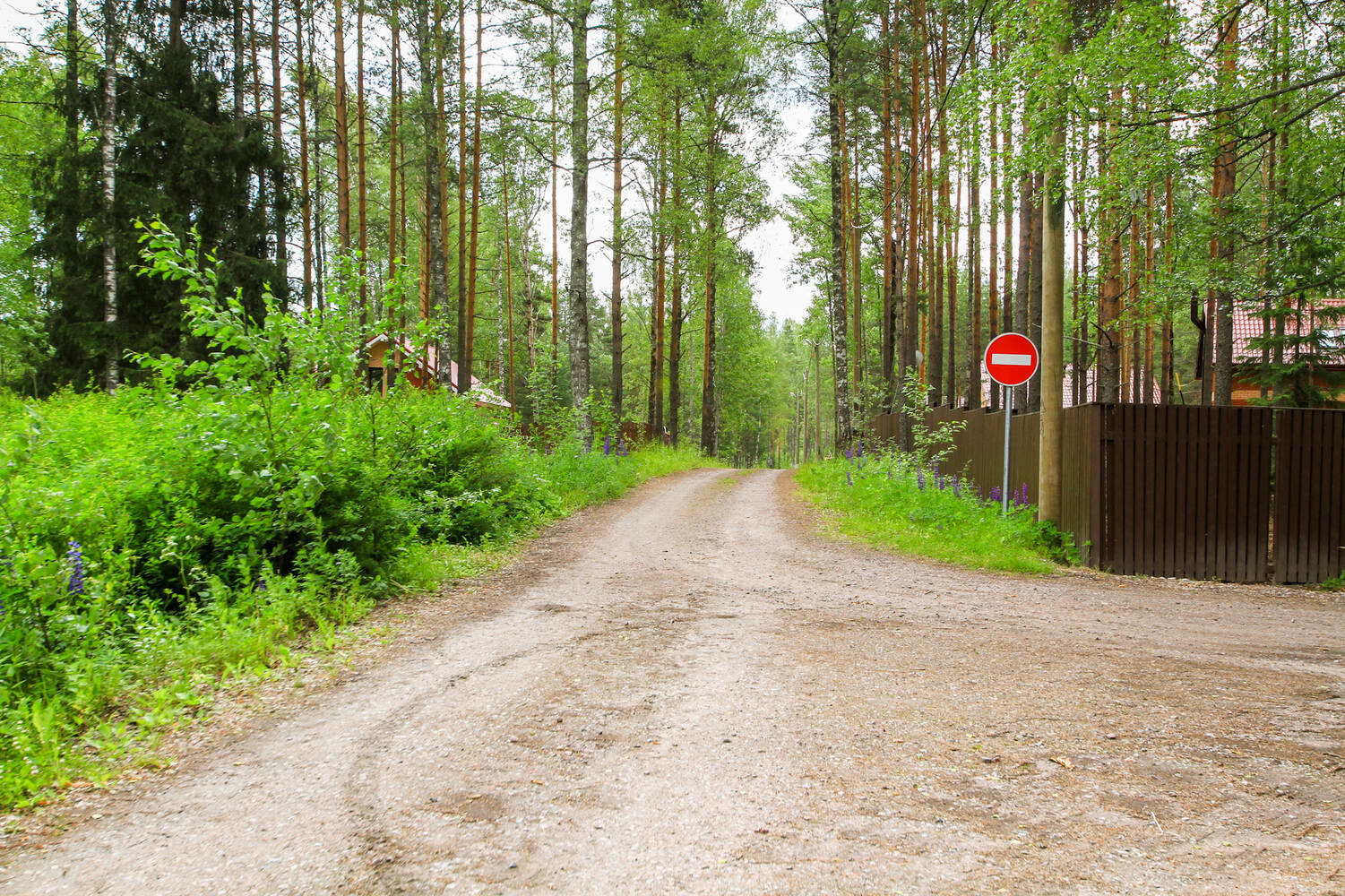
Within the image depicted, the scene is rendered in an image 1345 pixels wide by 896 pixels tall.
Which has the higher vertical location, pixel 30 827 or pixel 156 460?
pixel 156 460

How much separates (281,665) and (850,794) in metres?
3.53

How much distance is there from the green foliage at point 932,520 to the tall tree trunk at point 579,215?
19.2 feet

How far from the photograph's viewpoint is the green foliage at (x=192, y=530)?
13.1 ft

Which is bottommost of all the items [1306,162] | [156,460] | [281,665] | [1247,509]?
[281,665]

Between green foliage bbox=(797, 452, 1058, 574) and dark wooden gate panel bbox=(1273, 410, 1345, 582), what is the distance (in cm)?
231

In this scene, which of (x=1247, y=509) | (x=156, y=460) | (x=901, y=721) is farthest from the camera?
(x=1247, y=509)

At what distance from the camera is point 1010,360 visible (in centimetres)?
1005

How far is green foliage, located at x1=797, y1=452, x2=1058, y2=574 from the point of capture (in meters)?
8.95

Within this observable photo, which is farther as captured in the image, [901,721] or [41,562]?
[41,562]

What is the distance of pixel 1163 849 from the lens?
Result: 2.49 m

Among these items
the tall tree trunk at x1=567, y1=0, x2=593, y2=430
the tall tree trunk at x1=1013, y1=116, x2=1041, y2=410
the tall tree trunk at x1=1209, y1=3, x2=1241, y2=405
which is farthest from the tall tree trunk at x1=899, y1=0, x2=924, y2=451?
the tall tree trunk at x1=567, y1=0, x2=593, y2=430

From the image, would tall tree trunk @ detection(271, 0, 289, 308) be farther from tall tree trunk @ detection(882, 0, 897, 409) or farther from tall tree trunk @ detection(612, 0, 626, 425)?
tall tree trunk @ detection(882, 0, 897, 409)

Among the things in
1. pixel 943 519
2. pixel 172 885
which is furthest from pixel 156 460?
pixel 943 519

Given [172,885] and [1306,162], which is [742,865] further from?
[1306,162]
